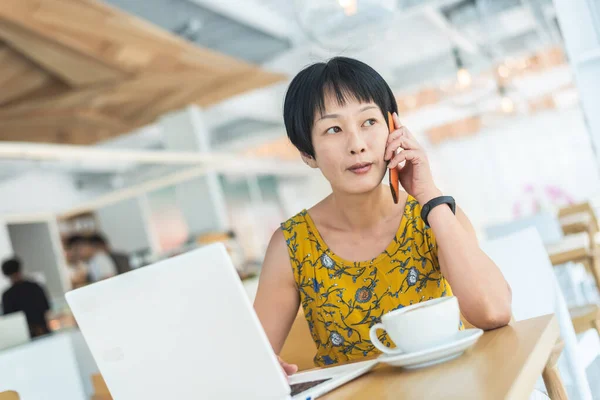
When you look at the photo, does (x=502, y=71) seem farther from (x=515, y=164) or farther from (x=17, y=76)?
(x=515, y=164)

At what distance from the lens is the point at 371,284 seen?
1.63 meters

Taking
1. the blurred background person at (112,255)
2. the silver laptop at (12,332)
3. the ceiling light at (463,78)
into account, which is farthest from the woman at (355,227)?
the blurred background person at (112,255)

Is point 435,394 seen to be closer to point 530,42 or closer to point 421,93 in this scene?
point 530,42

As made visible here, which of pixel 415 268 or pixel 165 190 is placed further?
pixel 165 190

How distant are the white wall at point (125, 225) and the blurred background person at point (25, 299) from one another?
434cm

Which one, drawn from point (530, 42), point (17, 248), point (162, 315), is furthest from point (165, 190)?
point (162, 315)

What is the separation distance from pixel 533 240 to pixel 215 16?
17.2 feet

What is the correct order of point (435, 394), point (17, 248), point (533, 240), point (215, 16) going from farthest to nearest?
1. point (17, 248)
2. point (215, 16)
3. point (533, 240)
4. point (435, 394)

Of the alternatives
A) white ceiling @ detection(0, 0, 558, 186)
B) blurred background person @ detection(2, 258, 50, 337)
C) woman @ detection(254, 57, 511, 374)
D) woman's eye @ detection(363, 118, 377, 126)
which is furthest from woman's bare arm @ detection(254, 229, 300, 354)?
blurred background person @ detection(2, 258, 50, 337)

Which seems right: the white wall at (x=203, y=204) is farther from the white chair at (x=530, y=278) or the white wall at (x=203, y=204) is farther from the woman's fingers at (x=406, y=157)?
the woman's fingers at (x=406, y=157)

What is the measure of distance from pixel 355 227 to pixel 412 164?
0.23m

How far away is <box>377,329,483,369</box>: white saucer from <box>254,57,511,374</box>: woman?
34 centimetres

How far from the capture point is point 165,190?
11180mm

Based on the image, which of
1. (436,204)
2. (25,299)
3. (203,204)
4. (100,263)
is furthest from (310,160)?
(203,204)
